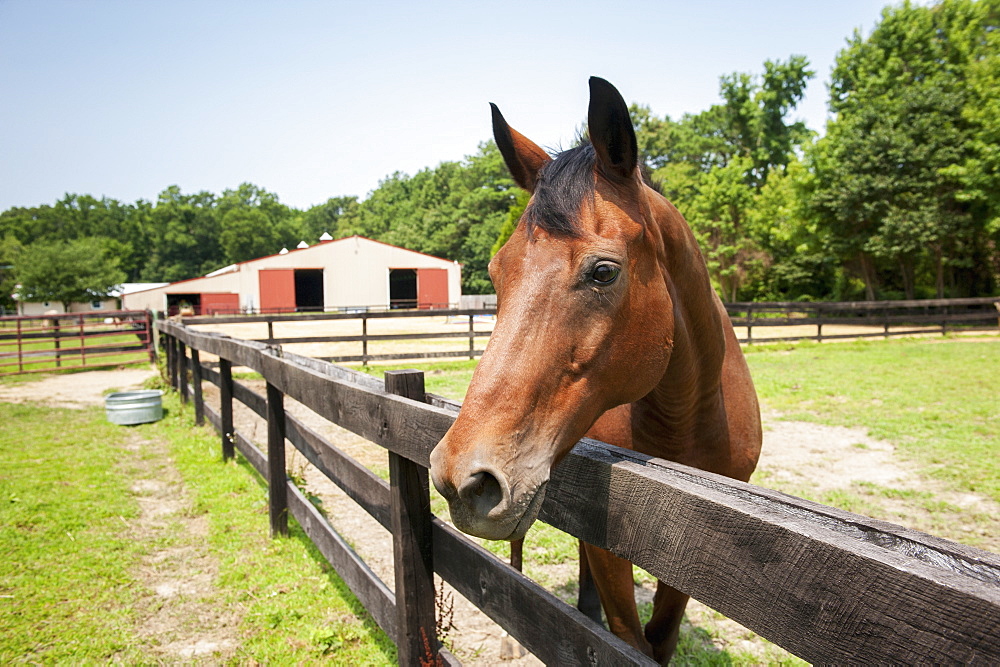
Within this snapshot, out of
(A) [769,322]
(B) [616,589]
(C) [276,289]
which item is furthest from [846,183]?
(C) [276,289]

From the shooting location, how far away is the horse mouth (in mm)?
1180

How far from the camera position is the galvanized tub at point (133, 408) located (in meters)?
7.98

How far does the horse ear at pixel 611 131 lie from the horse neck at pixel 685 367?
23cm

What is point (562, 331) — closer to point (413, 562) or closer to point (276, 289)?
point (413, 562)

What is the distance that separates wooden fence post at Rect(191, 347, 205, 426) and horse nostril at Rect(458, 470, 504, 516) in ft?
23.5

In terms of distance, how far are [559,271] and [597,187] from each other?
1.03 ft

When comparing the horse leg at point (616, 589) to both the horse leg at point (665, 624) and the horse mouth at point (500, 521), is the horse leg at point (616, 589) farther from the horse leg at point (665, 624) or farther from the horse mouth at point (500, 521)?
the horse mouth at point (500, 521)

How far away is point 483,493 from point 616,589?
3.52ft

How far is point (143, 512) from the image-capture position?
16.0 ft

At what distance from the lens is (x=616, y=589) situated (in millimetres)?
2008

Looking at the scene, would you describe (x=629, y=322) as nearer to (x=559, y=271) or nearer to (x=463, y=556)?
(x=559, y=271)

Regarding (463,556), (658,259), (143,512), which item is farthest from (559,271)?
(143,512)

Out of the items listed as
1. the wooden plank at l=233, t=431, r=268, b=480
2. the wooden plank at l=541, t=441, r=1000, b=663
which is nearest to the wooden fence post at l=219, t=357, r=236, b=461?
the wooden plank at l=233, t=431, r=268, b=480

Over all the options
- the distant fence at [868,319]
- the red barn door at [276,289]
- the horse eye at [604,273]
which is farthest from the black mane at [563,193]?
the red barn door at [276,289]
